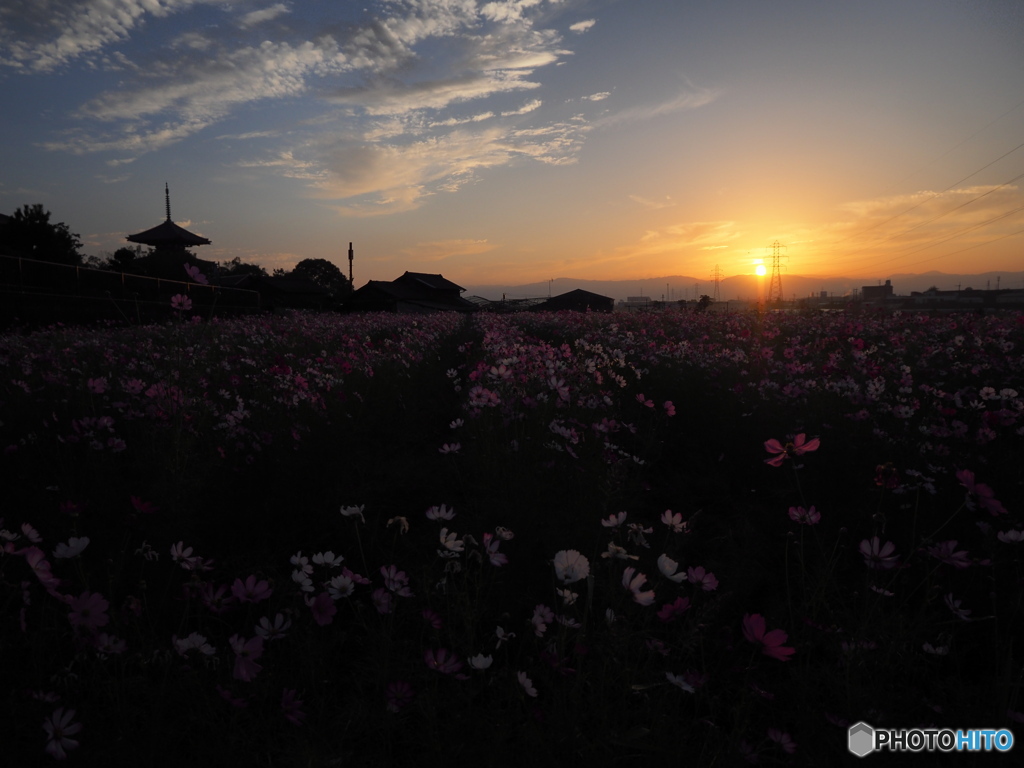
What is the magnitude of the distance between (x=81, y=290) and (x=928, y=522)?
14704 mm

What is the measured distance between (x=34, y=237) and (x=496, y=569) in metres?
28.9

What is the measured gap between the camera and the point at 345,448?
359 centimetres

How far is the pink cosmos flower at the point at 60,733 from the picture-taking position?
106 cm

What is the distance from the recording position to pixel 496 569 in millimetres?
2182

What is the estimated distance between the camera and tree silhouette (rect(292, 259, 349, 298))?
79.4 metres

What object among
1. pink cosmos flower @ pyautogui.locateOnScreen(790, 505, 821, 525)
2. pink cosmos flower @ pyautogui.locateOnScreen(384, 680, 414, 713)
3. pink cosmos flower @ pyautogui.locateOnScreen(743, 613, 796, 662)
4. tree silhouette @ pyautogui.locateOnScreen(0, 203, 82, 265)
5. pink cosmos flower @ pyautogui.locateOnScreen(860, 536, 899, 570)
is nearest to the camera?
pink cosmos flower @ pyautogui.locateOnScreen(743, 613, 796, 662)

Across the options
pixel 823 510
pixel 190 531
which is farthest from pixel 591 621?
pixel 823 510

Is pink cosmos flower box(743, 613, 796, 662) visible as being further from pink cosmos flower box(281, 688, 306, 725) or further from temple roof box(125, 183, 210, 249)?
temple roof box(125, 183, 210, 249)

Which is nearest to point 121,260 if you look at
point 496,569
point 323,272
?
point 496,569

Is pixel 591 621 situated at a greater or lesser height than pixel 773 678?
greater

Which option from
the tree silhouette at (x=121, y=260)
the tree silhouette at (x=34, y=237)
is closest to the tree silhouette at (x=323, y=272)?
the tree silhouette at (x=121, y=260)

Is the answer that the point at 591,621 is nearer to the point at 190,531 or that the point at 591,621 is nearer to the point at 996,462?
the point at 190,531

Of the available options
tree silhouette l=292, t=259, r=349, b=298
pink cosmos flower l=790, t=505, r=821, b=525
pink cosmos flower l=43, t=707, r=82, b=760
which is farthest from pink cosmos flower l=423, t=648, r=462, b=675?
tree silhouette l=292, t=259, r=349, b=298

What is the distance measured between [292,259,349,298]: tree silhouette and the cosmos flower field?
7880cm
